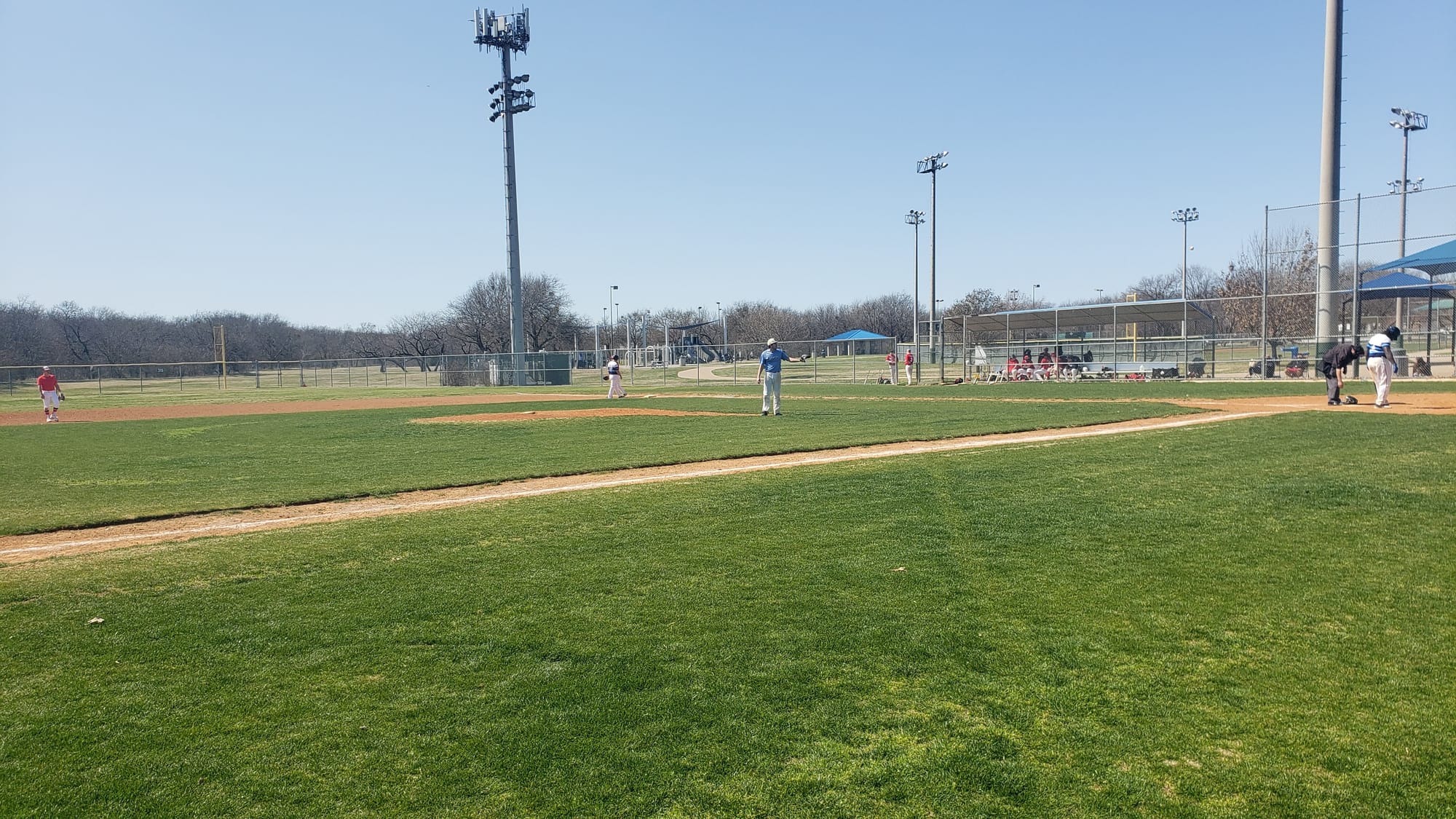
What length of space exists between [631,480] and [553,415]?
11.8 metres

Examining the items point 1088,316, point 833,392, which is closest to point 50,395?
point 833,392

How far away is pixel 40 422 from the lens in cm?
2303

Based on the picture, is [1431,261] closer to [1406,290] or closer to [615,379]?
[1406,290]

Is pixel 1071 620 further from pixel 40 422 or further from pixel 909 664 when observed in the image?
pixel 40 422

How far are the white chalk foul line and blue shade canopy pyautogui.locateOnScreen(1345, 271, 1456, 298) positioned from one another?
1687 centimetres

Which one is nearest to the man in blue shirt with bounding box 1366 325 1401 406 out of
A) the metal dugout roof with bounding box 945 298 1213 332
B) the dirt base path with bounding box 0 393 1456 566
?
the dirt base path with bounding box 0 393 1456 566

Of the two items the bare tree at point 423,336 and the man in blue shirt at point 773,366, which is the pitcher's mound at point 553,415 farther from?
the bare tree at point 423,336

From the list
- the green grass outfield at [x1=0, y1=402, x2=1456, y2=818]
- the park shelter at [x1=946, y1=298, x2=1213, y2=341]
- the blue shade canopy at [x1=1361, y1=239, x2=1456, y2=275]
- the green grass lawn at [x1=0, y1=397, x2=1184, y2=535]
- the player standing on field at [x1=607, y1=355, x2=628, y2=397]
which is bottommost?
the green grass outfield at [x1=0, y1=402, x2=1456, y2=818]

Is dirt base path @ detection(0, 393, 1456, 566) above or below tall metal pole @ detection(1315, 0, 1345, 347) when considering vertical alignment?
below

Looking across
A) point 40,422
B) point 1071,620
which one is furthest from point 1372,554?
point 40,422

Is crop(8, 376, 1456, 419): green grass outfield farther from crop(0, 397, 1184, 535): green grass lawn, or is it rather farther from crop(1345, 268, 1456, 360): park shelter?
crop(0, 397, 1184, 535): green grass lawn

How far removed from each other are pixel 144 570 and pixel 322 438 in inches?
422

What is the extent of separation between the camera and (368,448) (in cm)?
1421

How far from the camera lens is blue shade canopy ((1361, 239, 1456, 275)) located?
2689cm
